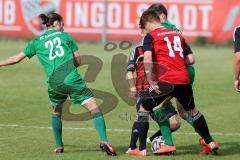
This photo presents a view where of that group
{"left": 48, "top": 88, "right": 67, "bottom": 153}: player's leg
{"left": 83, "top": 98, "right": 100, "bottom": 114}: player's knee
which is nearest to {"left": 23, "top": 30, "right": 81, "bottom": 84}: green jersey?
{"left": 48, "top": 88, "right": 67, "bottom": 153}: player's leg

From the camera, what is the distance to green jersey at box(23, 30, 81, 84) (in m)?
10.0

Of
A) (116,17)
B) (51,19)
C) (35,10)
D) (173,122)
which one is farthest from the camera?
(116,17)

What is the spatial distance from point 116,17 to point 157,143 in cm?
2510

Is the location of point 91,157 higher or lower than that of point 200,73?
higher

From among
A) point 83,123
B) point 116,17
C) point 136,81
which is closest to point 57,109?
point 136,81

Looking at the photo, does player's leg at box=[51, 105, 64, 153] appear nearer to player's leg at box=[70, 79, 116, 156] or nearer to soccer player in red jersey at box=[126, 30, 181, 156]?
player's leg at box=[70, 79, 116, 156]

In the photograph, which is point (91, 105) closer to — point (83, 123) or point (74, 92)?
point (74, 92)

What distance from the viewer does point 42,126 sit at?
12.6 metres

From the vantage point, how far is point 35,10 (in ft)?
113

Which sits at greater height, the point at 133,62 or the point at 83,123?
the point at 133,62

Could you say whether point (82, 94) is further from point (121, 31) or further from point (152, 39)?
point (121, 31)

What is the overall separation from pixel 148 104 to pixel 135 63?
0.60 metres

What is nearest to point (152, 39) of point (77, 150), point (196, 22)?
point (77, 150)

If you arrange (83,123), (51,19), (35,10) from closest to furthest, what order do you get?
(51,19)
(83,123)
(35,10)
